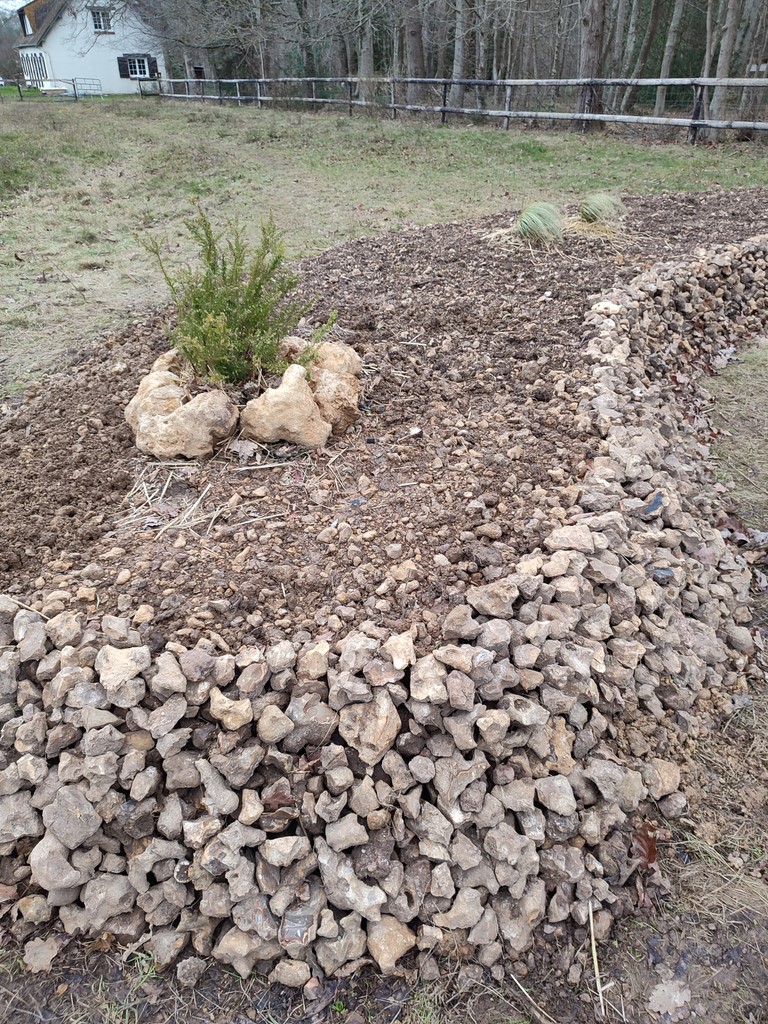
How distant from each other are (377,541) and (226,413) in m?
0.91

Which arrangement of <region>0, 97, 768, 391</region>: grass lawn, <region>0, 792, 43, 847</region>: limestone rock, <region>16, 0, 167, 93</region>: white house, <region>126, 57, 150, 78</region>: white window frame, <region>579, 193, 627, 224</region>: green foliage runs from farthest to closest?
<region>126, 57, 150, 78</region>: white window frame, <region>16, 0, 167, 93</region>: white house, <region>579, 193, 627, 224</region>: green foliage, <region>0, 97, 768, 391</region>: grass lawn, <region>0, 792, 43, 847</region>: limestone rock

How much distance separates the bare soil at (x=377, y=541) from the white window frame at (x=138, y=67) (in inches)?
1505

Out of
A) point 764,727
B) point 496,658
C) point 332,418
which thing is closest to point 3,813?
point 496,658

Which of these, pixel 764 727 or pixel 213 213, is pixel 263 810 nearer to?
pixel 764 727

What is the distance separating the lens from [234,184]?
9609 mm

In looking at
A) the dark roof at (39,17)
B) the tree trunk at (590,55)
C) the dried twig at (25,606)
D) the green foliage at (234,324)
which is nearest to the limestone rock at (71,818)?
the dried twig at (25,606)

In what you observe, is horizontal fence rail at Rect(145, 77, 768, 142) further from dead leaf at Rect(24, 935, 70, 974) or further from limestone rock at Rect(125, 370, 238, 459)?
dead leaf at Rect(24, 935, 70, 974)

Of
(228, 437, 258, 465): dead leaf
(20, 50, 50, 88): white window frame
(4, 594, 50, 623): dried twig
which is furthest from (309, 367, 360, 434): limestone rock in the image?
(20, 50, 50, 88): white window frame

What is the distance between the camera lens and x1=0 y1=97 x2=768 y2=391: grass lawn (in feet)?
17.6

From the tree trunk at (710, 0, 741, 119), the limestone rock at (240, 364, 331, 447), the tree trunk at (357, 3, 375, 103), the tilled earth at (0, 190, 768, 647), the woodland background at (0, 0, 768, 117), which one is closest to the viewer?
the tilled earth at (0, 190, 768, 647)

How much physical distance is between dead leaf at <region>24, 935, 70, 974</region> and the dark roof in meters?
42.4

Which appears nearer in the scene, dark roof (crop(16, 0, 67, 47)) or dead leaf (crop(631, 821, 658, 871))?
dead leaf (crop(631, 821, 658, 871))

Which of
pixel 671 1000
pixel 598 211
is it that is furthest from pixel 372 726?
pixel 598 211

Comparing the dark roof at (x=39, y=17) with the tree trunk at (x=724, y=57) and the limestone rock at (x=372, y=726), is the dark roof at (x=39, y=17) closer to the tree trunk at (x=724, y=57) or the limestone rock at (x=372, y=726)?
the tree trunk at (x=724, y=57)
